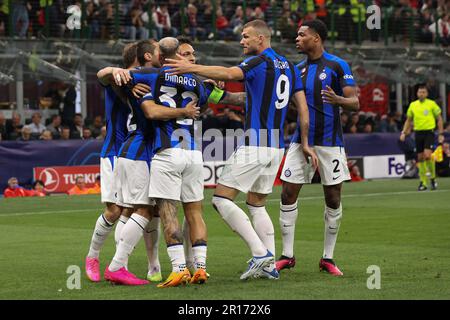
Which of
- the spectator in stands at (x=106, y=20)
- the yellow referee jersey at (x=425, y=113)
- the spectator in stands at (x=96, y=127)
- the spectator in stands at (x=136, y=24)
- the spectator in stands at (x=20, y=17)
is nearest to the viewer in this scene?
the yellow referee jersey at (x=425, y=113)

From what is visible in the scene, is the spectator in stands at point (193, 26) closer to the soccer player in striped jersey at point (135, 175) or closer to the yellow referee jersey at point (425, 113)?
the yellow referee jersey at point (425, 113)

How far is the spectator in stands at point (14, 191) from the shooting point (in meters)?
23.1

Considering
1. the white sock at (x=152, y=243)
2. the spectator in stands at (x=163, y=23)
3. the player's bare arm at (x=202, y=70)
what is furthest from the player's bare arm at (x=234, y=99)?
the spectator in stands at (x=163, y=23)

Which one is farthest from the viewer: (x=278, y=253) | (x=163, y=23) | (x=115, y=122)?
(x=163, y=23)

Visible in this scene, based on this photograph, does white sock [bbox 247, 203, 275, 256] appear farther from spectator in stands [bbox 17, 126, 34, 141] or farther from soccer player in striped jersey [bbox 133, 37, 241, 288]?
spectator in stands [bbox 17, 126, 34, 141]

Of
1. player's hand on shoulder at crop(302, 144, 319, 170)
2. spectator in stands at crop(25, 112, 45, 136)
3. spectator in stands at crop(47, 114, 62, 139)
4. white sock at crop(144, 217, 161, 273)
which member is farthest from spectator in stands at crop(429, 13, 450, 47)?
white sock at crop(144, 217, 161, 273)

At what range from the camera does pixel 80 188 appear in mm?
23891

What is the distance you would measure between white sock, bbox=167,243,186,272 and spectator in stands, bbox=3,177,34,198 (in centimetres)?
1431

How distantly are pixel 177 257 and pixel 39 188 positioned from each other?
14760mm

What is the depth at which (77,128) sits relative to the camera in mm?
26250

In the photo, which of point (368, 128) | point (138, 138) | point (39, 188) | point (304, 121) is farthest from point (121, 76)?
point (368, 128)

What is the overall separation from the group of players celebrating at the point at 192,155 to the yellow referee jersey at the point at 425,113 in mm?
13915

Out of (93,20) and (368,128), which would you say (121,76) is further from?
(368,128)

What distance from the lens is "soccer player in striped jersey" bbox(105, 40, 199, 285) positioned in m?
9.55
